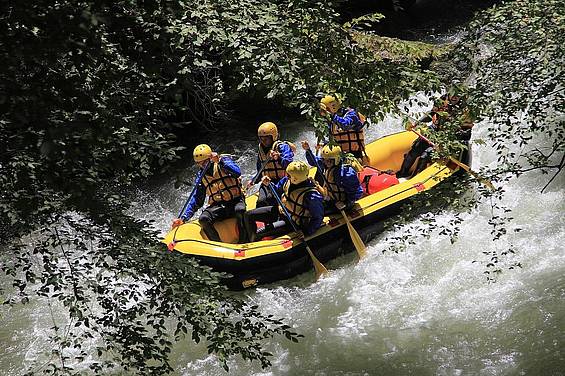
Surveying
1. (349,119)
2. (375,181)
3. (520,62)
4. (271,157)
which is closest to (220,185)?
(271,157)

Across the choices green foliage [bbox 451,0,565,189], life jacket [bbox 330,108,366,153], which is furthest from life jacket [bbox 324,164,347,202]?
green foliage [bbox 451,0,565,189]

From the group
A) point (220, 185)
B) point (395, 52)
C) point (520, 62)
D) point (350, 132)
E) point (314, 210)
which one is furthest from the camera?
point (395, 52)

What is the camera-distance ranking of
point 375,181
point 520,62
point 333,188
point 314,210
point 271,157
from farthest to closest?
point 375,181
point 271,157
point 333,188
point 314,210
point 520,62

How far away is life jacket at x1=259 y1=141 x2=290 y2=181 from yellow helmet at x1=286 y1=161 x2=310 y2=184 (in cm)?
59

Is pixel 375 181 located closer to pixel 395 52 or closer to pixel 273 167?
pixel 273 167

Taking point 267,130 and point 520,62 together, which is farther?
point 267,130

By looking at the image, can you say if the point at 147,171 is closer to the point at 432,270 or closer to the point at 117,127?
the point at 117,127

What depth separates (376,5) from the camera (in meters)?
14.2

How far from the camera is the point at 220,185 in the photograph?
6.56 metres

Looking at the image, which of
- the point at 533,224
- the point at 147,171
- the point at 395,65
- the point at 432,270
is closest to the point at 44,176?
the point at 147,171

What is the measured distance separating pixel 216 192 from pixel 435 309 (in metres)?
2.54

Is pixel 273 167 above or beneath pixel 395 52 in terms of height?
beneath

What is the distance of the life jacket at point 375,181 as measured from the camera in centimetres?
729

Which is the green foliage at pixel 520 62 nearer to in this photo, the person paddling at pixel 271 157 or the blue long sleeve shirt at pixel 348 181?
the blue long sleeve shirt at pixel 348 181
